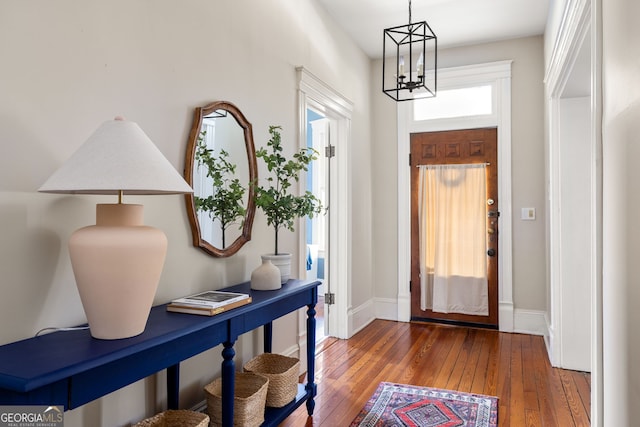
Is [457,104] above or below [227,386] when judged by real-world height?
above

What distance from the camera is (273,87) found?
271 cm

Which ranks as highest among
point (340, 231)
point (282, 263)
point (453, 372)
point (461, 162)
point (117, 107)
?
point (461, 162)

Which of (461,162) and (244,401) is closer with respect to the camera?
(244,401)

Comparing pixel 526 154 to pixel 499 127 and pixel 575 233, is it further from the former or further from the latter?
pixel 575 233

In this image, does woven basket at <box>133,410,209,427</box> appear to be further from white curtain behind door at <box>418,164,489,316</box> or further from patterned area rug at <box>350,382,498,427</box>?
white curtain behind door at <box>418,164,489,316</box>

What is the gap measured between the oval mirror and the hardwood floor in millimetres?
1082

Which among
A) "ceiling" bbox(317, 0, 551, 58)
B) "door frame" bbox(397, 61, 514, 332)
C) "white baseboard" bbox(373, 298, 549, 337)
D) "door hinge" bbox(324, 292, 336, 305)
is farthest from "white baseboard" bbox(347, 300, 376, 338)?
"ceiling" bbox(317, 0, 551, 58)

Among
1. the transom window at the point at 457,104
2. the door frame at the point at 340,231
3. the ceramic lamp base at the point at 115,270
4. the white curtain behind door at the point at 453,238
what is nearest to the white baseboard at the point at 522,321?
the white curtain behind door at the point at 453,238

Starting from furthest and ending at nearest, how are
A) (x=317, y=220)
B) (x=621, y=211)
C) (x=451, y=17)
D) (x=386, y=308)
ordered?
(x=317, y=220) → (x=386, y=308) → (x=451, y=17) → (x=621, y=211)

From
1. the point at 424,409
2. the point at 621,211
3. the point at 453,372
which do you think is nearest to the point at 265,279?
the point at 424,409

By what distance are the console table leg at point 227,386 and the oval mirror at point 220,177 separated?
1.88ft

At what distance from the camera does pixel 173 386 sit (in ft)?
5.99

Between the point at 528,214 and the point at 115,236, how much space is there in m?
3.74

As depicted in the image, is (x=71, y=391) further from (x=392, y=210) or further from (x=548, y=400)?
(x=392, y=210)
